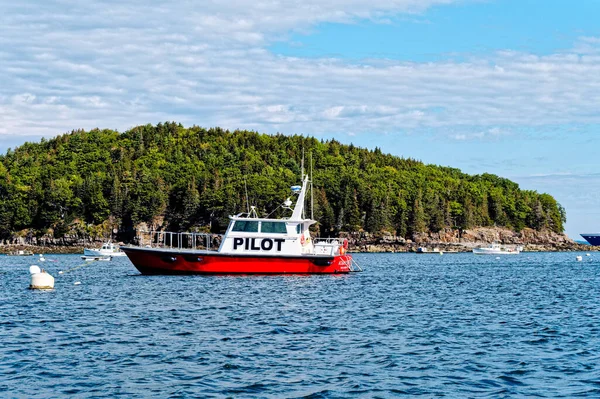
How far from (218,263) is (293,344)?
29.7 meters

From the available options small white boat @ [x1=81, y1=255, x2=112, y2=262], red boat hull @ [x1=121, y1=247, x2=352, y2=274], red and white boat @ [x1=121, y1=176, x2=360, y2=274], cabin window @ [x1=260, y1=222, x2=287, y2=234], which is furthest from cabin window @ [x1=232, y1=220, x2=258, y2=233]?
small white boat @ [x1=81, y1=255, x2=112, y2=262]

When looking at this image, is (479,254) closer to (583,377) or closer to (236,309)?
(236,309)

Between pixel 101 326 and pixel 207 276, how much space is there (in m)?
25.4

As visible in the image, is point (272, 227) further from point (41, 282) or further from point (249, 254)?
point (41, 282)

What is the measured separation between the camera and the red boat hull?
55719mm

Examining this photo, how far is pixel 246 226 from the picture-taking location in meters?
56.2

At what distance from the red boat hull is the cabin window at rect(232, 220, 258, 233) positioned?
2.00 meters

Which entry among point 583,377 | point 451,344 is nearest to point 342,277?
point 451,344

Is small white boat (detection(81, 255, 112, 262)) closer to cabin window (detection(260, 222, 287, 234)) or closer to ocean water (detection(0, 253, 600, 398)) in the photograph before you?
cabin window (detection(260, 222, 287, 234))

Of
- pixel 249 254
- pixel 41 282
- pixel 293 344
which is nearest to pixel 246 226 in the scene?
pixel 249 254

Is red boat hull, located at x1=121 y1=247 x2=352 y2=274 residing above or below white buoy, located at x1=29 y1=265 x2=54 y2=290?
above

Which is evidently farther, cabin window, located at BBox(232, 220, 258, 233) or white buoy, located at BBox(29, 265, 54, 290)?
cabin window, located at BBox(232, 220, 258, 233)

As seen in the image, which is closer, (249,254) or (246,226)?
(249,254)

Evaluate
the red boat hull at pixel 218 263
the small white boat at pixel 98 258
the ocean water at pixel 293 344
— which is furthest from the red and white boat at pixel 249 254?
the small white boat at pixel 98 258
